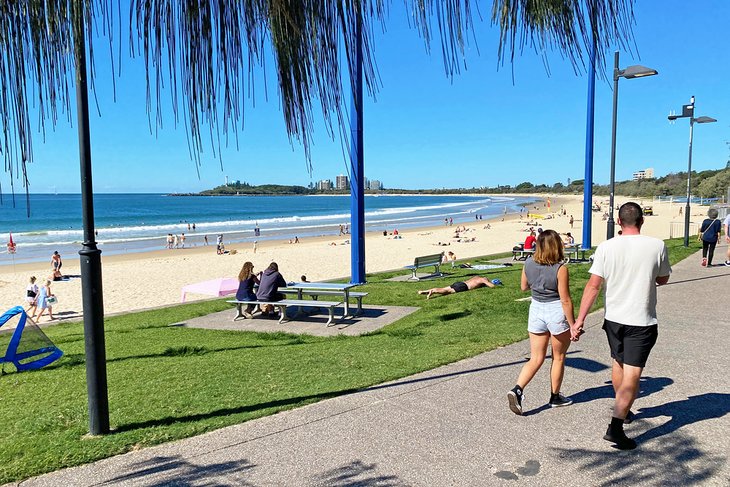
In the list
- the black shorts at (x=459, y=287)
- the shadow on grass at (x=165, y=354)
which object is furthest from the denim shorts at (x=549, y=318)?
the black shorts at (x=459, y=287)

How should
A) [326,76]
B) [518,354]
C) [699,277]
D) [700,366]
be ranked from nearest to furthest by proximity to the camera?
[326,76] < [700,366] < [518,354] < [699,277]

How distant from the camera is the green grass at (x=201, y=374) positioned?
3.92 meters

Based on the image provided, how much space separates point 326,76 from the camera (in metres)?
1.23

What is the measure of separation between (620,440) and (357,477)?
68.9 inches

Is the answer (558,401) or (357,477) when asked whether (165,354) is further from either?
(558,401)

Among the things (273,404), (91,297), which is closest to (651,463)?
(273,404)

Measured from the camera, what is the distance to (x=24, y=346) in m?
6.31

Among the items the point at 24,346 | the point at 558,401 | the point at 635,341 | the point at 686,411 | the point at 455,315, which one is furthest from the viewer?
the point at 455,315

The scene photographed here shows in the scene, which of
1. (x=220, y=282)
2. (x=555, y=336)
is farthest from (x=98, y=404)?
(x=220, y=282)

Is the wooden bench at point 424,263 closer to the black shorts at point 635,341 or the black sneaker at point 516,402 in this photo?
the black sneaker at point 516,402

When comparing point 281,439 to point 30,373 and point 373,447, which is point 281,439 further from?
point 30,373

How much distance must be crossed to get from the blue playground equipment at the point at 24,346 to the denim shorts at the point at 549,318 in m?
5.75

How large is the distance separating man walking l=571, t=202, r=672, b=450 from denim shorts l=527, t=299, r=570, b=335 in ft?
1.26

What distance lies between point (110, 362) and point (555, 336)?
5.33m
